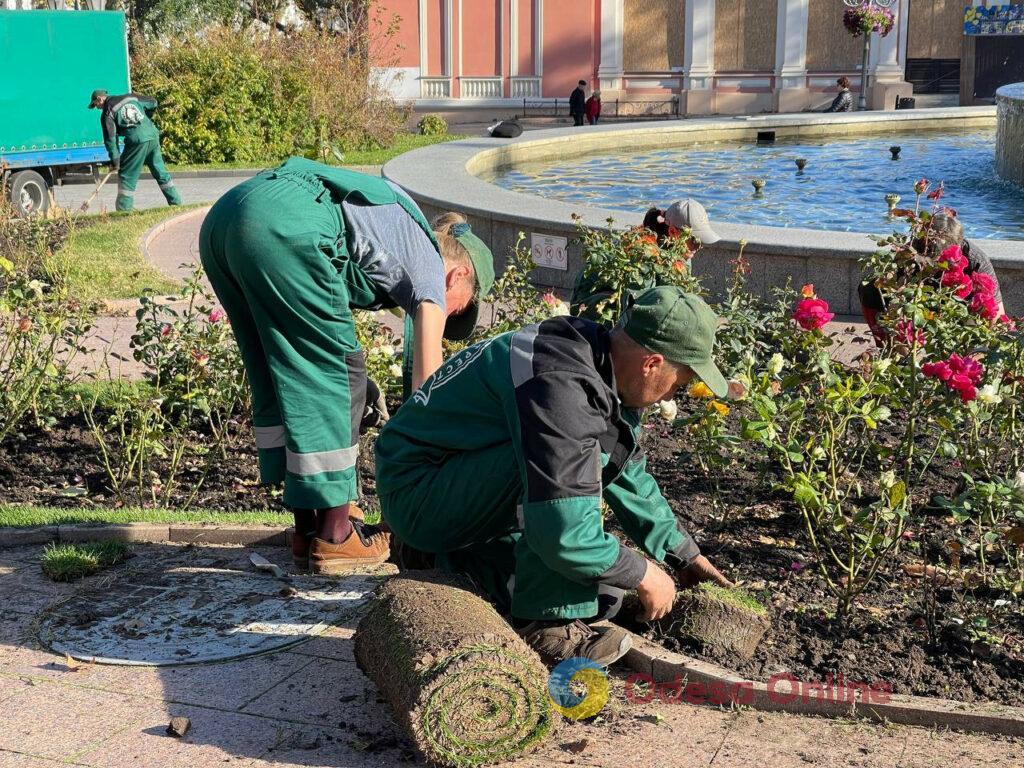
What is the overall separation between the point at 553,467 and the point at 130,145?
13.5 m

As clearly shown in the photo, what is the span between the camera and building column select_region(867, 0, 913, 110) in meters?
34.6

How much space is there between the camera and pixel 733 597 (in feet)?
12.0

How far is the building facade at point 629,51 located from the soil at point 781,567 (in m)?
31.7

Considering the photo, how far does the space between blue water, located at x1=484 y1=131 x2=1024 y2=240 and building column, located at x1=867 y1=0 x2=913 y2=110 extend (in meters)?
13.5

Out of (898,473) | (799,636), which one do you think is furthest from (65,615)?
(898,473)

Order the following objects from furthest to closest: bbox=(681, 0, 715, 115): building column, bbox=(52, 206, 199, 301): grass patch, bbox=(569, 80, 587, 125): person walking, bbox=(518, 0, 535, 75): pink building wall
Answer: bbox=(518, 0, 535, 75): pink building wall, bbox=(681, 0, 715, 115): building column, bbox=(569, 80, 587, 125): person walking, bbox=(52, 206, 199, 301): grass patch

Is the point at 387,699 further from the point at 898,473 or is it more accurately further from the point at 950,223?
the point at 950,223

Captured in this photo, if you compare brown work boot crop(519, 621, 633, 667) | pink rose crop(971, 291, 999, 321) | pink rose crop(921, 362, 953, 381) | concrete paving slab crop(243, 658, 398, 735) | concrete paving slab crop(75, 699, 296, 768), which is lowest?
concrete paving slab crop(243, 658, 398, 735)

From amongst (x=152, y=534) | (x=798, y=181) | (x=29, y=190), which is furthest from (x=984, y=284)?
(x=29, y=190)

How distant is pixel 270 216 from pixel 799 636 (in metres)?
2.03

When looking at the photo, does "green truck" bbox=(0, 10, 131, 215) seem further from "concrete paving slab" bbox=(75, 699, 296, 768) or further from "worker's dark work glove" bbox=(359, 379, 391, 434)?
"concrete paving slab" bbox=(75, 699, 296, 768)

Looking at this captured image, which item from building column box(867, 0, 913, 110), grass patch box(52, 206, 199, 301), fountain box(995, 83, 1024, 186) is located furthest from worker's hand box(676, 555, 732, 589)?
building column box(867, 0, 913, 110)

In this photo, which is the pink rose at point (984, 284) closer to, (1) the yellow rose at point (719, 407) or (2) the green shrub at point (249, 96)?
(1) the yellow rose at point (719, 407)

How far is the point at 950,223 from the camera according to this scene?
18.0 feet
